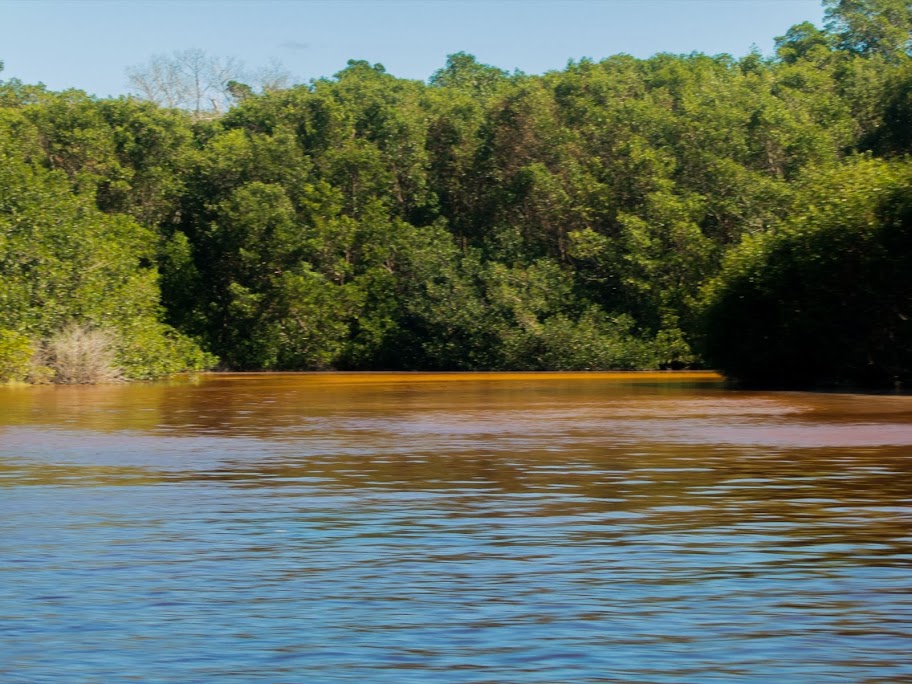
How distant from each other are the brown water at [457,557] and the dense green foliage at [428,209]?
32714 mm

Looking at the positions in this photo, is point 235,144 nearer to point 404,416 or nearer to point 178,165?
point 178,165

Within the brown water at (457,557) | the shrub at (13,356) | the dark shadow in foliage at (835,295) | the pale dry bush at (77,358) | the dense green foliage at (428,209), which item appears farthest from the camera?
the dense green foliage at (428,209)

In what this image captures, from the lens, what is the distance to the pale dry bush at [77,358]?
43812 mm

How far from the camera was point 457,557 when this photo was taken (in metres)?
9.52

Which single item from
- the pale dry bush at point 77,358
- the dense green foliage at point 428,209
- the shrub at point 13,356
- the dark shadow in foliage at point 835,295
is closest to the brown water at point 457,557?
the dark shadow in foliage at point 835,295

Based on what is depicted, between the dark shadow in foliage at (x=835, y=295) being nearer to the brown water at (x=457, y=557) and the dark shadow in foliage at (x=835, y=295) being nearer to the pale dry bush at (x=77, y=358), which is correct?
the brown water at (x=457, y=557)

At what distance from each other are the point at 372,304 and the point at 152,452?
44423 millimetres

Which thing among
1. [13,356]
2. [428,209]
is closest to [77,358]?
[13,356]

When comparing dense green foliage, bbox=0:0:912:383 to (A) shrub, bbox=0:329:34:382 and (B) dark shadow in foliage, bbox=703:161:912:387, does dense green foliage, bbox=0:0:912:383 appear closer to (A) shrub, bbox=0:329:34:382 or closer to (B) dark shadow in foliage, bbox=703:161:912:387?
(A) shrub, bbox=0:329:34:382

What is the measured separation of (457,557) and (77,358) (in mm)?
36405

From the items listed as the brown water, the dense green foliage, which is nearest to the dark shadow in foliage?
the dense green foliage

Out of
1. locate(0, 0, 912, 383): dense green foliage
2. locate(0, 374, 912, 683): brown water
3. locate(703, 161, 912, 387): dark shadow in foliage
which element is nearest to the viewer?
locate(0, 374, 912, 683): brown water

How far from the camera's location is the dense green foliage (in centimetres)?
5734

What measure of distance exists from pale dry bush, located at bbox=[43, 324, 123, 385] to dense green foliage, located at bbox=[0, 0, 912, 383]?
10.0 feet
